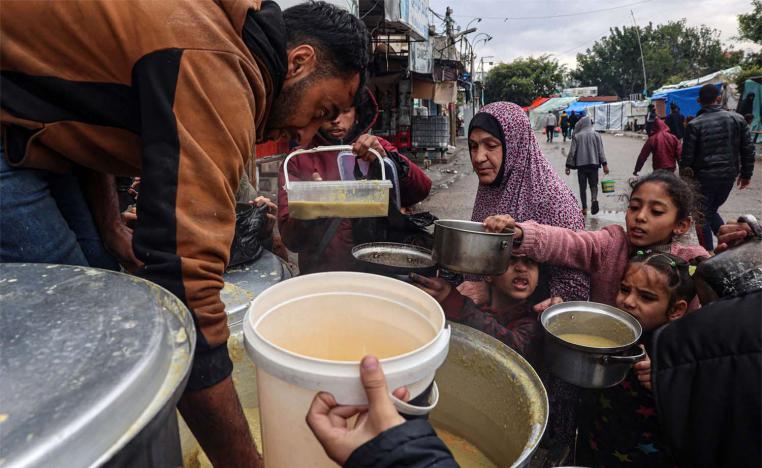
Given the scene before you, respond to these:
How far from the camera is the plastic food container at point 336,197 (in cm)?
210

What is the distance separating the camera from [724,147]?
5605mm

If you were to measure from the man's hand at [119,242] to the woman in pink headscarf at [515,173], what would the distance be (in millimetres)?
1727

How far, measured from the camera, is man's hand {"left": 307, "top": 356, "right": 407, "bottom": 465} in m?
0.82

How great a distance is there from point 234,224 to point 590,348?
127cm

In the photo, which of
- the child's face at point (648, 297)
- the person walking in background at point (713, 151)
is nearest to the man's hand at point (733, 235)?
the child's face at point (648, 297)

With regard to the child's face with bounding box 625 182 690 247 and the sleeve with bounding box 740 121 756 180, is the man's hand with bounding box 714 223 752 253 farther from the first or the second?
the sleeve with bounding box 740 121 756 180

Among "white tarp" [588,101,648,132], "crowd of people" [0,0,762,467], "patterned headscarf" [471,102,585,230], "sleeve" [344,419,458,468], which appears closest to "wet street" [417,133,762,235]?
"patterned headscarf" [471,102,585,230]

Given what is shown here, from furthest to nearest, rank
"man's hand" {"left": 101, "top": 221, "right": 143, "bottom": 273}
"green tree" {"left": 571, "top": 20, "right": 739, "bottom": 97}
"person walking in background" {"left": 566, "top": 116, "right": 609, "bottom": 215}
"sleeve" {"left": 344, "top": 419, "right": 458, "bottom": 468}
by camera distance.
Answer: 1. "green tree" {"left": 571, "top": 20, "right": 739, "bottom": 97}
2. "person walking in background" {"left": 566, "top": 116, "right": 609, "bottom": 215}
3. "man's hand" {"left": 101, "top": 221, "right": 143, "bottom": 273}
4. "sleeve" {"left": 344, "top": 419, "right": 458, "bottom": 468}

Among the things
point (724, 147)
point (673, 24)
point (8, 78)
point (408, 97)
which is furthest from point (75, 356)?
point (673, 24)

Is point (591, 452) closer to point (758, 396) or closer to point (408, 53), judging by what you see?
point (758, 396)

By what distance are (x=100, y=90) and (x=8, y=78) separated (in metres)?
0.23

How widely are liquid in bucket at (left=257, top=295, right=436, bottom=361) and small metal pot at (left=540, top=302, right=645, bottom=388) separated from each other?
73 centimetres

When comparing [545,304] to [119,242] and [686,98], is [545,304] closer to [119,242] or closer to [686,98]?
[119,242]

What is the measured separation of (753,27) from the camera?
968 inches
